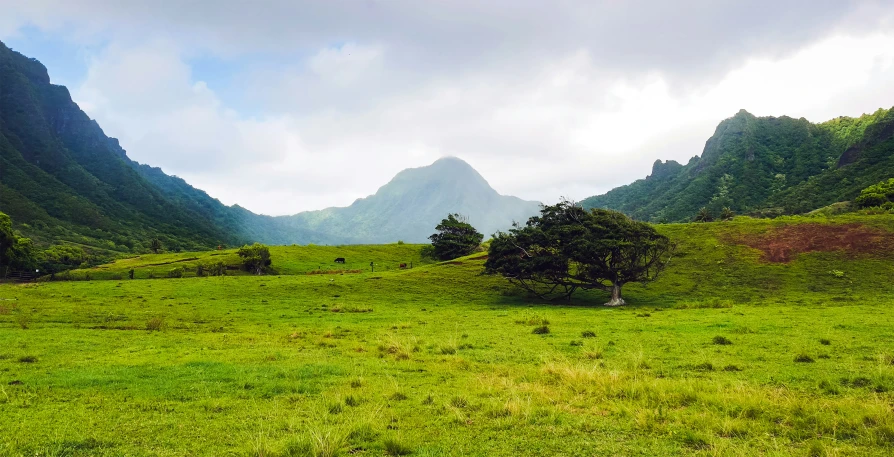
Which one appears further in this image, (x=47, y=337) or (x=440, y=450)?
(x=47, y=337)

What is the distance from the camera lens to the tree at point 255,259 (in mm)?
73562

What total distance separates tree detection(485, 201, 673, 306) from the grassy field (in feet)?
27.5

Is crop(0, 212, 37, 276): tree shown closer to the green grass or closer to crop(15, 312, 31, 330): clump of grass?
the green grass

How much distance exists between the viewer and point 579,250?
4619 cm

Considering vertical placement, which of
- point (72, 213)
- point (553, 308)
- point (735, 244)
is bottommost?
point (553, 308)

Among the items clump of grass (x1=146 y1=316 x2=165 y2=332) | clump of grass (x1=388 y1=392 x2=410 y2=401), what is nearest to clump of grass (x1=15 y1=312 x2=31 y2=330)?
clump of grass (x1=146 y1=316 x2=165 y2=332)

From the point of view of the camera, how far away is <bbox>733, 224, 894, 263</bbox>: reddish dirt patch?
2098 inches

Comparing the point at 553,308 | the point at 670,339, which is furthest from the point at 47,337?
the point at 553,308

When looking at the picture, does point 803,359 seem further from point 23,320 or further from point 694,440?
point 23,320

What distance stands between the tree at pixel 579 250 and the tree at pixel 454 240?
117 feet

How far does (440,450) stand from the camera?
27.3ft

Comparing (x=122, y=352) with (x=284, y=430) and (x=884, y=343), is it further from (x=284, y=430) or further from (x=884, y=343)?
(x=884, y=343)

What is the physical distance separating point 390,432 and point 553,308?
3501cm

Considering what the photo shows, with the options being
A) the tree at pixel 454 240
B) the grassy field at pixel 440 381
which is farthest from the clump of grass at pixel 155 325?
the tree at pixel 454 240
